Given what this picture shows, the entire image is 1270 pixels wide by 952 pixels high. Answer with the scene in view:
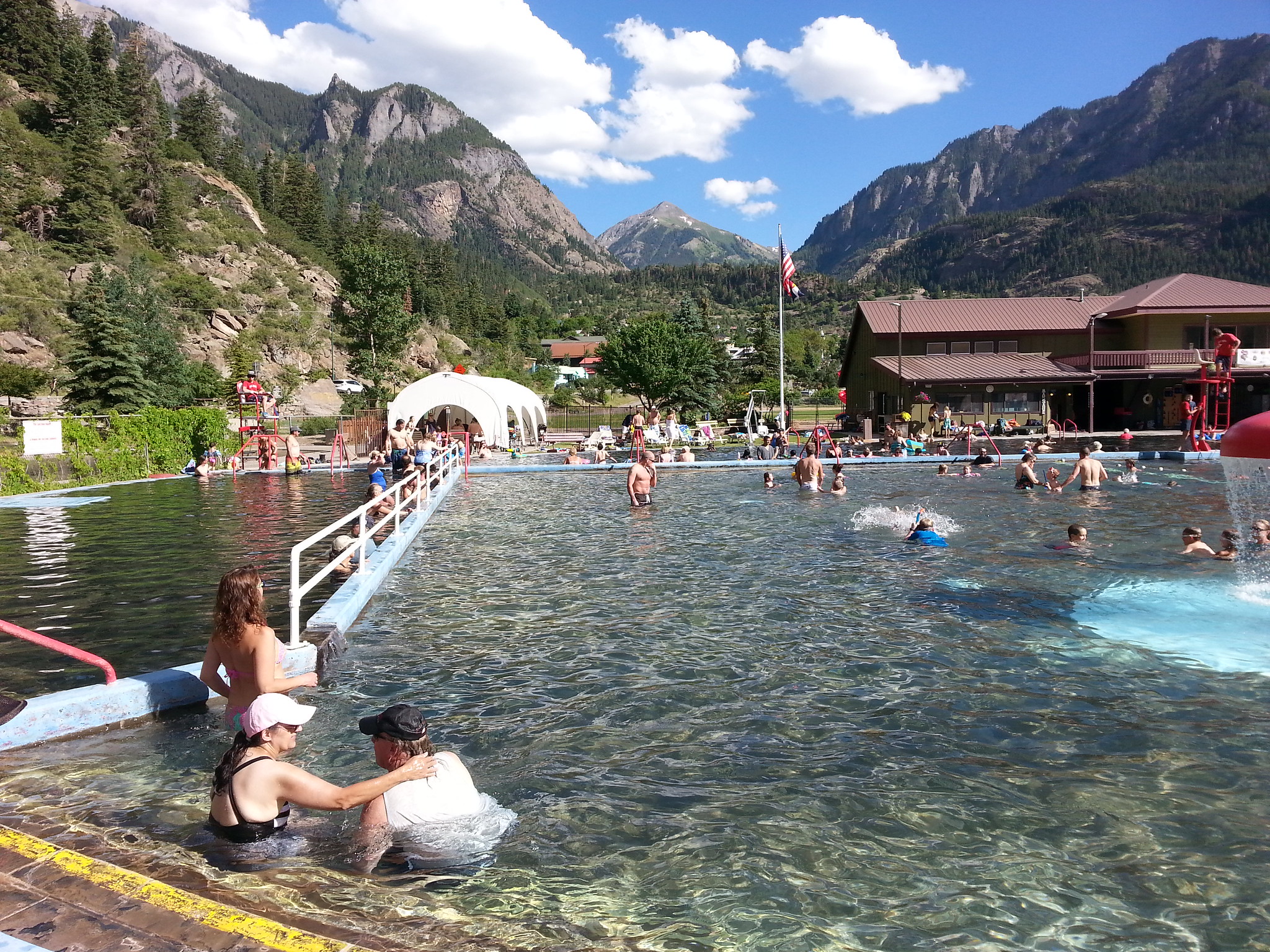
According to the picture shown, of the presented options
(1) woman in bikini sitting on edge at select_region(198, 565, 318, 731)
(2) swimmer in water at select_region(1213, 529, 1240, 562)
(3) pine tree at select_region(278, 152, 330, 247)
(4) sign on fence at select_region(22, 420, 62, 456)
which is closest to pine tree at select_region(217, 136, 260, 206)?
(3) pine tree at select_region(278, 152, 330, 247)

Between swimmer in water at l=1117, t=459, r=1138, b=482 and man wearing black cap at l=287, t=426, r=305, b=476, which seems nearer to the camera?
swimmer in water at l=1117, t=459, r=1138, b=482

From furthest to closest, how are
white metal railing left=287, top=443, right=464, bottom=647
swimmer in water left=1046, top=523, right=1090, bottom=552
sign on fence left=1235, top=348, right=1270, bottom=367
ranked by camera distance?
sign on fence left=1235, top=348, right=1270, bottom=367 < swimmer in water left=1046, top=523, right=1090, bottom=552 < white metal railing left=287, top=443, right=464, bottom=647

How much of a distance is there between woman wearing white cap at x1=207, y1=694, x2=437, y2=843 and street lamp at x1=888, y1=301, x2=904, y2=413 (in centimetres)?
4357

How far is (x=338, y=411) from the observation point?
68.2m

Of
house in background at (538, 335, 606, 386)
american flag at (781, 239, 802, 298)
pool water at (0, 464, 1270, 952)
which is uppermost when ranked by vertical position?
house in background at (538, 335, 606, 386)

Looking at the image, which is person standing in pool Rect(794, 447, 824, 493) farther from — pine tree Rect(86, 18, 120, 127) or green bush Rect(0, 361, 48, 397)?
pine tree Rect(86, 18, 120, 127)

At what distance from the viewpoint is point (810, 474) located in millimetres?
22688

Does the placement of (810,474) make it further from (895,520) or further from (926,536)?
(926,536)

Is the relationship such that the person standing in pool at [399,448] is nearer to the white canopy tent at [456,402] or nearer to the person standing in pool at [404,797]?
the white canopy tent at [456,402]

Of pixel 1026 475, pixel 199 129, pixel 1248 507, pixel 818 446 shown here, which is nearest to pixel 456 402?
pixel 818 446

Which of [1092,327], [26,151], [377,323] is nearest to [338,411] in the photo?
[377,323]

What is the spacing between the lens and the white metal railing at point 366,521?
7.32 meters

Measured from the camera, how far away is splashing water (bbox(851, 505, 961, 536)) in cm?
1638

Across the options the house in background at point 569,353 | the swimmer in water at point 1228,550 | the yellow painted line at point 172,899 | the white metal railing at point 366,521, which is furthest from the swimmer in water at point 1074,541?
the house in background at point 569,353
